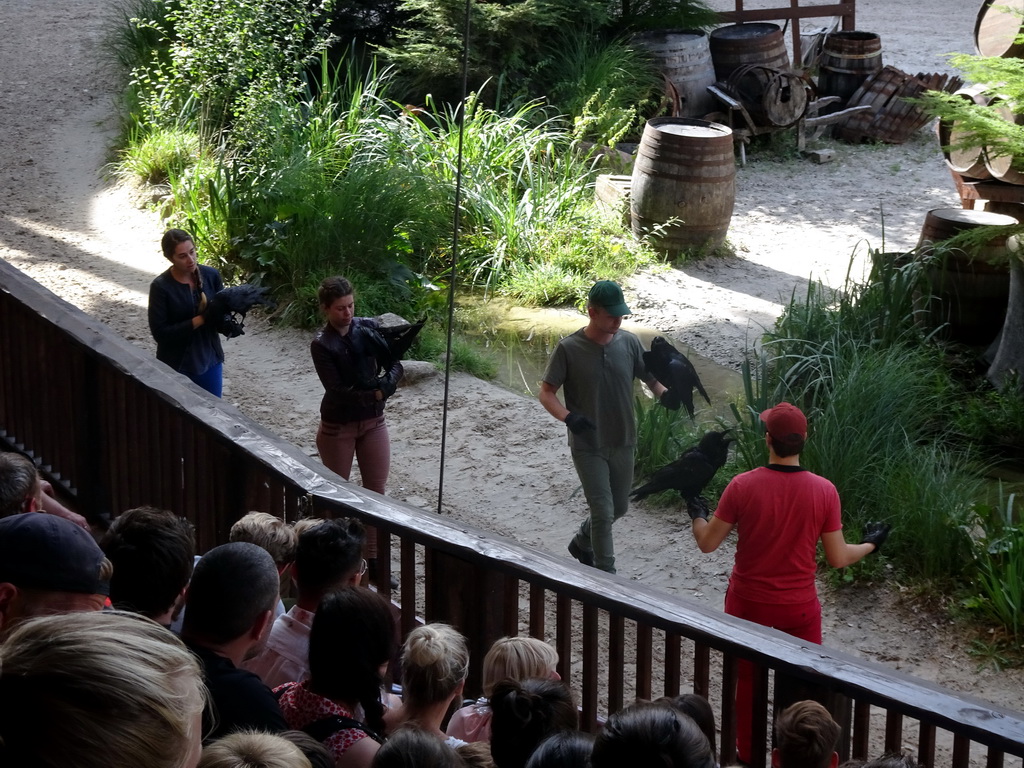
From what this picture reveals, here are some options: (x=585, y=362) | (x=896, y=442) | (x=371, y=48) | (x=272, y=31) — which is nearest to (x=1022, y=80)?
(x=896, y=442)

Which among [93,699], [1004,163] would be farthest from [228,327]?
[1004,163]

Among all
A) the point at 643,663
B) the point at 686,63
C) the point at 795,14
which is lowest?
the point at 643,663

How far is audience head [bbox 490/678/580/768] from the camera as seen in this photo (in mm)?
2209

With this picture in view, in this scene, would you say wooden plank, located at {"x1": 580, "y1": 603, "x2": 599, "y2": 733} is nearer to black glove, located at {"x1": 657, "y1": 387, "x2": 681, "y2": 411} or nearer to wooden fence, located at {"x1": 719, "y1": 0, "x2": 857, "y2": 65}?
black glove, located at {"x1": 657, "y1": 387, "x2": 681, "y2": 411}

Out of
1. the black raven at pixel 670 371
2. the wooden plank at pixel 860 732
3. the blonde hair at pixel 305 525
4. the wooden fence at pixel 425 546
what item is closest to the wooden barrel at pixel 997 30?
the black raven at pixel 670 371

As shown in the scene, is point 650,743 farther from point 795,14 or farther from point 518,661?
point 795,14

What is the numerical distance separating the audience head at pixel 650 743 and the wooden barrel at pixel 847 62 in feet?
43.2

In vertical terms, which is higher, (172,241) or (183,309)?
(172,241)

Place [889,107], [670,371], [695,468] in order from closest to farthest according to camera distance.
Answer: [695,468] → [670,371] → [889,107]

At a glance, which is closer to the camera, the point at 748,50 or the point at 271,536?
the point at 271,536

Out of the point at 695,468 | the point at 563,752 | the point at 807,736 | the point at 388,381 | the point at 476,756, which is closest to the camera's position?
the point at 563,752

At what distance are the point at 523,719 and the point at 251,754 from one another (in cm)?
68

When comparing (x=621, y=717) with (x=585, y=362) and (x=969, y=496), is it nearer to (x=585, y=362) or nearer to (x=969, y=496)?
(x=585, y=362)

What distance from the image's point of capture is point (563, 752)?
1952 mm
